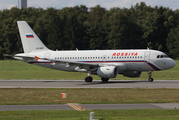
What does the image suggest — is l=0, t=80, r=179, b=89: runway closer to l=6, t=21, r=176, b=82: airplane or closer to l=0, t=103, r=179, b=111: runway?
l=6, t=21, r=176, b=82: airplane

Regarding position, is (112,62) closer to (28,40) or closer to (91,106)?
(28,40)

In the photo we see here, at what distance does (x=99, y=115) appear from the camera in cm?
1669

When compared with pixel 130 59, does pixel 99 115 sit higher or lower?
lower

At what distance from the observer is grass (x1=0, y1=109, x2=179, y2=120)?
52.5 ft

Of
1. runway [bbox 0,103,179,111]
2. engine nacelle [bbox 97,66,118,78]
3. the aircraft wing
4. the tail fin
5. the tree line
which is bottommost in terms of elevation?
runway [bbox 0,103,179,111]

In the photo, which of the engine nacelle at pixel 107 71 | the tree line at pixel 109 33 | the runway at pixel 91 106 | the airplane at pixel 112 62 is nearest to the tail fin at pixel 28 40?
the airplane at pixel 112 62

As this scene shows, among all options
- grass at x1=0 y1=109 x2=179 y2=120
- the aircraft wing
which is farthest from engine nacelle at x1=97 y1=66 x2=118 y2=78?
grass at x1=0 y1=109 x2=179 y2=120

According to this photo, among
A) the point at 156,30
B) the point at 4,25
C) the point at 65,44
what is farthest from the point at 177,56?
the point at 4,25

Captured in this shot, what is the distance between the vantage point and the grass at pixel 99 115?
52.5 feet

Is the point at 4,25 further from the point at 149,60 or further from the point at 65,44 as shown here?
the point at 149,60

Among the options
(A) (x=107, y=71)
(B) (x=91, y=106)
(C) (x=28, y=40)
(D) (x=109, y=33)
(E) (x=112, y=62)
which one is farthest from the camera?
(D) (x=109, y=33)

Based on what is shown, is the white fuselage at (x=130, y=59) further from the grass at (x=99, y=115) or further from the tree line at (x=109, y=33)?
the tree line at (x=109, y=33)

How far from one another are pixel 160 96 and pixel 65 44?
285 feet

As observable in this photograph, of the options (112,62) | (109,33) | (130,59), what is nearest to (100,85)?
(112,62)
